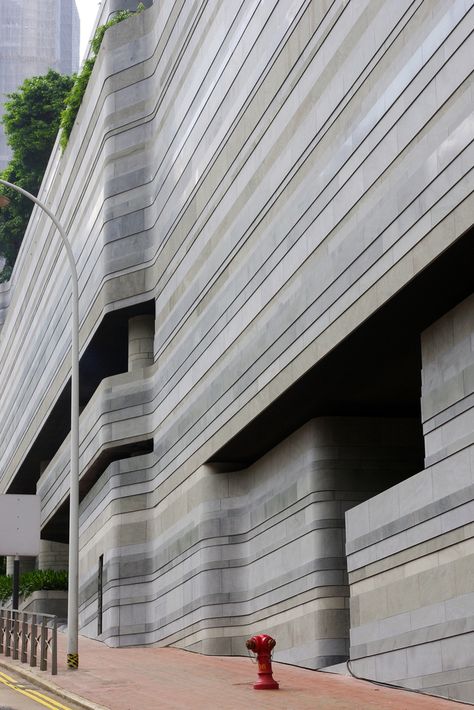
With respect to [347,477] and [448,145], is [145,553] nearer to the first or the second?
[347,477]

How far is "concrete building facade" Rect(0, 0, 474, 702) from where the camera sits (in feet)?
62.1

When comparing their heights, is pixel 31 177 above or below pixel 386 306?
above

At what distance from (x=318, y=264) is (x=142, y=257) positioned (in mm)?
14638

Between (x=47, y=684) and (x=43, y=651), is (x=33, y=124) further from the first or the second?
(x=47, y=684)

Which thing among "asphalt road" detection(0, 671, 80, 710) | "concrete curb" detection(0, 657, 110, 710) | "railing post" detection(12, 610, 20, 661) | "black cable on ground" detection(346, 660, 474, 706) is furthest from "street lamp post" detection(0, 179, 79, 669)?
"black cable on ground" detection(346, 660, 474, 706)

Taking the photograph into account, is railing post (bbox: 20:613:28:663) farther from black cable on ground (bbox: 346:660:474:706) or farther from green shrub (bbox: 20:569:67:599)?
green shrub (bbox: 20:569:67:599)

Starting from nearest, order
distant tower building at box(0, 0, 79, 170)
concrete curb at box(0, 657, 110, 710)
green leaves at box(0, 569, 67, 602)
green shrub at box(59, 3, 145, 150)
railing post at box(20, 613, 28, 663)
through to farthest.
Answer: concrete curb at box(0, 657, 110, 710)
railing post at box(20, 613, 28, 663)
green shrub at box(59, 3, 145, 150)
green leaves at box(0, 569, 67, 602)
distant tower building at box(0, 0, 79, 170)

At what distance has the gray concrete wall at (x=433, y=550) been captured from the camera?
1816 cm

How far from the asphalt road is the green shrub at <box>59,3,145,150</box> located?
2377 centimetres

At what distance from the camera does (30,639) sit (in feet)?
92.4

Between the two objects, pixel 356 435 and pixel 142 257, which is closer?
pixel 356 435

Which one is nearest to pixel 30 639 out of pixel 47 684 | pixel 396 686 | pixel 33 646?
pixel 33 646

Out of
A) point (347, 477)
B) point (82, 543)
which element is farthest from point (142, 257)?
point (347, 477)

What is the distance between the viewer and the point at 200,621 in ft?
99.2
